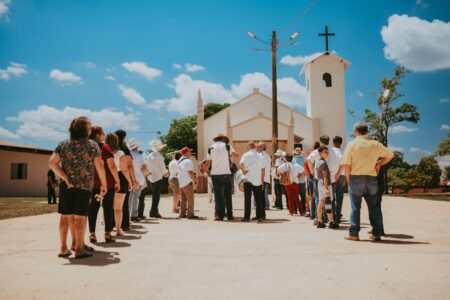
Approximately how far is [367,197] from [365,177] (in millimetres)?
315

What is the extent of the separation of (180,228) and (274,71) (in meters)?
12.8

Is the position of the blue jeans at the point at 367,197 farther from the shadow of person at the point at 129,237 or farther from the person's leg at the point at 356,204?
the shadow of person at the point at 129,237

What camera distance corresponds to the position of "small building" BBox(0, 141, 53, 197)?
2833cm

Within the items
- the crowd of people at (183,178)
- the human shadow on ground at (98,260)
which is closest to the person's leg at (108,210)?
the crowd of people at (183,178)

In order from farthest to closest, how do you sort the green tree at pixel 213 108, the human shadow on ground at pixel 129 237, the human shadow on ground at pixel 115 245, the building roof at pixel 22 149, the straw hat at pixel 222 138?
1. the green tree at pixel 213 108
2. the building roof at pixel 22 149
3. the straw hat at pixel 222 138
4. the human shadow on ground at pixel 129 237
5. the human shadow on ground at pixel 115 245

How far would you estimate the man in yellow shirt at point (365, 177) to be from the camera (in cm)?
595

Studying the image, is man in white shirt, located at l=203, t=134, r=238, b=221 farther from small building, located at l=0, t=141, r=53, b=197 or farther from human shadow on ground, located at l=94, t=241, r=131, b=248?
small building, located at l=0, t=141, r=53, b=197

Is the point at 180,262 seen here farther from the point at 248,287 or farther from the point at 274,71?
the point at 274,71

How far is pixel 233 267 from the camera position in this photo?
4.16m

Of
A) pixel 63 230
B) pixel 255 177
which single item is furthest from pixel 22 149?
pixel 63 230

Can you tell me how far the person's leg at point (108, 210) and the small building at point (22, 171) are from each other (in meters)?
24.8

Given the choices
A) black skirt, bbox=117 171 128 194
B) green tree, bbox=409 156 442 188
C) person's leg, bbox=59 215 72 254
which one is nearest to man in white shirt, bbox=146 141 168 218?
black skirt, bbox=117 171 128 194

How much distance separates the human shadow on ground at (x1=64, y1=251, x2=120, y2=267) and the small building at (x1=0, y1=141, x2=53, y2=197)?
1030 inches

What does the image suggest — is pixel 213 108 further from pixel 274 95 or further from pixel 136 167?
pixel 136 167
